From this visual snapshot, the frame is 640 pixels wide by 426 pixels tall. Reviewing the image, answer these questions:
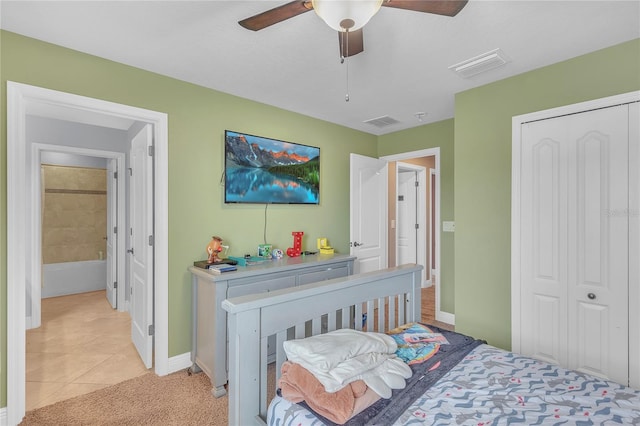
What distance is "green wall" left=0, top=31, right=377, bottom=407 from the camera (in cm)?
202

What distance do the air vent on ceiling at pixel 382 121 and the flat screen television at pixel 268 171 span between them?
29.9 inches

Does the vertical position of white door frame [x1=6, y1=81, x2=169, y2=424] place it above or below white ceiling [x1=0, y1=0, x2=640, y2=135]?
below

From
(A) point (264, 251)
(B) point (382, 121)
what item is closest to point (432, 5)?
(A) point (264, 251)

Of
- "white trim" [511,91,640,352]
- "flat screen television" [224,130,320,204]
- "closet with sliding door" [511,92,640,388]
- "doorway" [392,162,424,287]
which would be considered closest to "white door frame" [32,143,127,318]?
"flat screen television" [224,130,320,204]

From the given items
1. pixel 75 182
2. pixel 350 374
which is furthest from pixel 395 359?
pixel 75 182

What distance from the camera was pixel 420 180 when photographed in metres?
5.35

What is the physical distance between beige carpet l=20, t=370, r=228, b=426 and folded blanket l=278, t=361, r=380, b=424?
1.10m

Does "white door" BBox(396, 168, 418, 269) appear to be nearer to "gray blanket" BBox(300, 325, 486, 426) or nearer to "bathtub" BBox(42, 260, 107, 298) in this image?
"gray blanket" BBox(300, 325, 486, 426)

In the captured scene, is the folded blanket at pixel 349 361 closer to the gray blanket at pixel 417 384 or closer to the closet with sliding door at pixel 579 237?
the gray blanket at pixel 417 384

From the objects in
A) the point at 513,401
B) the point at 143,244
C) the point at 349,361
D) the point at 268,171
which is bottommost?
the point at 513,401

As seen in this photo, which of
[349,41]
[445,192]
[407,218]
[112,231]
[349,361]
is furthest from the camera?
[407,218]

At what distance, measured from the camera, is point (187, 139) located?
8.87 feet

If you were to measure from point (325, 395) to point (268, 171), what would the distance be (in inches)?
93.3

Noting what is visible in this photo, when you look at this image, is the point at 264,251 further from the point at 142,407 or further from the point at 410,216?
the point at 410,216
